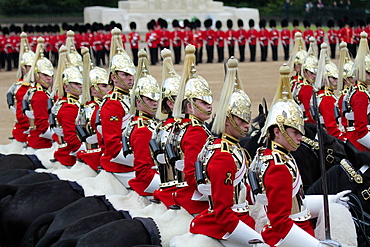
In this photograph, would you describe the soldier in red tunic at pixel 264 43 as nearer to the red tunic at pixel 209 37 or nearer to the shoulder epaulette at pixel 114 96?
the red tunic at pixel 209 37

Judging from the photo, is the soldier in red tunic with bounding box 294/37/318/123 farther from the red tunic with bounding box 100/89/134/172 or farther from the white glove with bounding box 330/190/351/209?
the white glove with bounding box 330/190/351/209

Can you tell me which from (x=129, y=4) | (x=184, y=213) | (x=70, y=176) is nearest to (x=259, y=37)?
(x=129, y=4)

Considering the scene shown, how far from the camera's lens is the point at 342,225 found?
372 cm

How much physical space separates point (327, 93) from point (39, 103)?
9.58 feet

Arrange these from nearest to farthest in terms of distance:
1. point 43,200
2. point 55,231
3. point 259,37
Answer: point 55,231 → point 43,200 → point 259,37

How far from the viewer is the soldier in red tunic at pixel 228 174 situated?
3.55 metres

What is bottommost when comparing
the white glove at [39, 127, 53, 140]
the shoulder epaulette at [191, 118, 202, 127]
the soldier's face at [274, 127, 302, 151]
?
the white glove at [39, 127, 53, 140]

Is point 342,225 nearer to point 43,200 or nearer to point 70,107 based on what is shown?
point 43,200

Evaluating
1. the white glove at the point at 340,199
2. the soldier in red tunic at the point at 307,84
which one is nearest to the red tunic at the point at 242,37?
the soldier in red tunic at the point at 307,84

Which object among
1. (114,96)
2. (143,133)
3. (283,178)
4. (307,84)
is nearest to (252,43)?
(307,84)

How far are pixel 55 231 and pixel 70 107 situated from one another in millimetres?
2668

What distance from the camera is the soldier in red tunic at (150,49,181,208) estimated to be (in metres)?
4.45

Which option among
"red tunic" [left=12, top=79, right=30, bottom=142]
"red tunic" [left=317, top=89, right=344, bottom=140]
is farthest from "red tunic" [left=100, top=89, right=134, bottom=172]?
"red tunic" [left=12, top=79, right=30, bottom=142]

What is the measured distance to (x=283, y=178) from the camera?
340 centimetres
